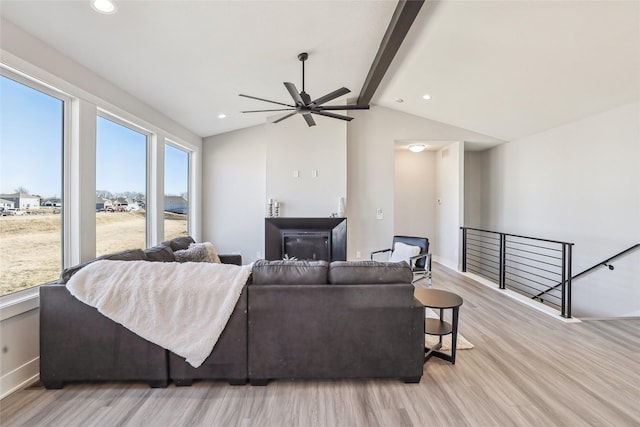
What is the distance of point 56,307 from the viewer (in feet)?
6.62


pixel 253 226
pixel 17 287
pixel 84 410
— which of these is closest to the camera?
pixel 84 410

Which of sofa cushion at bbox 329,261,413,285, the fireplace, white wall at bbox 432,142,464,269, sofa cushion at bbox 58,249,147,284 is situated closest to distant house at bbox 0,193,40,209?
sofa cushion at bbox 58,249,147,284

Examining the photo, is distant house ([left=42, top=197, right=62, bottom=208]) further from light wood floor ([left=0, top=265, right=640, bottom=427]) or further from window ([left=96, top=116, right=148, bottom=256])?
light wood floor ([left=0, top=265, right=640, bottom=427])

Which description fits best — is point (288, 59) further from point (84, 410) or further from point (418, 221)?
point (418, 221)

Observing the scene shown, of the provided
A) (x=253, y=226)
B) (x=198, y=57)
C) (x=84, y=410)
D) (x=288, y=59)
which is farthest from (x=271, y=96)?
(x=84, y=410)

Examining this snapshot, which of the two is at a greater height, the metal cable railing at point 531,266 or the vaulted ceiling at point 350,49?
the vaulted ceiling at point 350,49

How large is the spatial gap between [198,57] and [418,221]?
567cm

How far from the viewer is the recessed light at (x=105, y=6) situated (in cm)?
205

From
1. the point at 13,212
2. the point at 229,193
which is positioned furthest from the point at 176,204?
the point at 13,212

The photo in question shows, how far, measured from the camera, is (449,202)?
619 centimetres

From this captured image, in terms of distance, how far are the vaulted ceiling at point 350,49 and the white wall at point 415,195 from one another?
7.36 feet

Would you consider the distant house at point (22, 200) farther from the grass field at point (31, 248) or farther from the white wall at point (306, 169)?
the white wall at point (306, 169)

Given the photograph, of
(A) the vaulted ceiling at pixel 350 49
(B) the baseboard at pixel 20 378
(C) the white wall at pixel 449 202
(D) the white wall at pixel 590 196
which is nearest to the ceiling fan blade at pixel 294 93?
(A) the vaulted ceiling at pixel 350 49

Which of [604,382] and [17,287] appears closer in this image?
[604,382]
